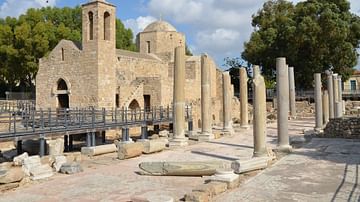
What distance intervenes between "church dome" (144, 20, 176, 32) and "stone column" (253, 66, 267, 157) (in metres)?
28.5

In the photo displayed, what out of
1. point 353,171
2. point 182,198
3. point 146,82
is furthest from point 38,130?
point 146,82

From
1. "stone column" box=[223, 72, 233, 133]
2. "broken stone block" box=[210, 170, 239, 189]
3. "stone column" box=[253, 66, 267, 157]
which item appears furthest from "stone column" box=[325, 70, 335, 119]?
"broken stone block" box=[210, 170, 239, 189]

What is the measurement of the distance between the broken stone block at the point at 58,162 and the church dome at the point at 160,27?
2939 cm

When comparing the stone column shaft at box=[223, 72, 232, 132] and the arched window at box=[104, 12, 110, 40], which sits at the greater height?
the arched window at box=[104, 12, 110, 40]

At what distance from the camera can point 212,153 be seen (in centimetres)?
1402

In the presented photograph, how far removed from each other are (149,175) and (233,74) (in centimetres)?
4150

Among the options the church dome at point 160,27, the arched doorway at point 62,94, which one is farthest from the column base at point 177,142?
the church dome at point 160,27

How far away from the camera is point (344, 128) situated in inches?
707

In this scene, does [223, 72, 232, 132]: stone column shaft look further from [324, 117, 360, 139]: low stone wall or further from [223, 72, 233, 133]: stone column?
[324, 117, 360, 139]: low stone wall

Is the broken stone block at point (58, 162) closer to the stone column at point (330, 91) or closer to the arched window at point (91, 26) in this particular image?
the stone column at point (330, 91)

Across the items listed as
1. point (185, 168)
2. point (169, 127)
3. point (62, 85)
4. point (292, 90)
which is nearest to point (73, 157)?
point (185, 168)

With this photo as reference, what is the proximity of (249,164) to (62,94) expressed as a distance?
2339 centimetres

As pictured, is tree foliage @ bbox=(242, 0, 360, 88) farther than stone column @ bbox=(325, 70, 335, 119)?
Yes

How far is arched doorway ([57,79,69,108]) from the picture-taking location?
29781 mm
